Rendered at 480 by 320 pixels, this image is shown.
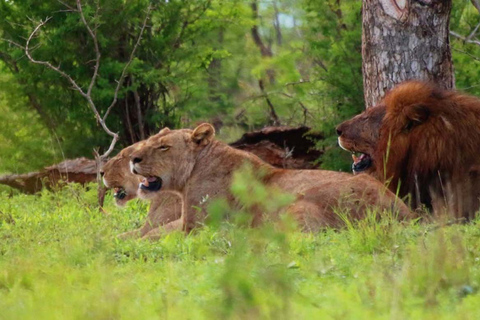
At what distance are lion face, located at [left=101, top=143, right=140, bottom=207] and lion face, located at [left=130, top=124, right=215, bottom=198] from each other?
1.97ft

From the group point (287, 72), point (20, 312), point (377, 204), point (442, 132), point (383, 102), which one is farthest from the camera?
point (287, 72)

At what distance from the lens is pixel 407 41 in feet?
31.0

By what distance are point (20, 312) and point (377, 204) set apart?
147 inches

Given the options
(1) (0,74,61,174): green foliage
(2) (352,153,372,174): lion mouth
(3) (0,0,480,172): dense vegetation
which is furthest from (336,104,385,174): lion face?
(1) (0,74,61,174): green foliage

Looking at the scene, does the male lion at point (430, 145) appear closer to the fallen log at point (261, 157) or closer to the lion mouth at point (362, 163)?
the lion mouth at point (362, 163)

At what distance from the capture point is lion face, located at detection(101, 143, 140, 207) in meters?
9.13

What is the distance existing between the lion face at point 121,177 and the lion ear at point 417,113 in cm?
248

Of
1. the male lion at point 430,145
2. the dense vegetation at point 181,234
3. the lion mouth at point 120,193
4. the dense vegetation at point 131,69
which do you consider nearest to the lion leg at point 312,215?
the dense vegetation at point 181,234

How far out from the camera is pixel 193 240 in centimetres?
671

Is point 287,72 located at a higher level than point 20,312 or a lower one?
lower

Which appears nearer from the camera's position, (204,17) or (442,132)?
(442,132)

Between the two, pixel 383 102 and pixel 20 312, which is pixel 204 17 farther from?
pixel 20 312

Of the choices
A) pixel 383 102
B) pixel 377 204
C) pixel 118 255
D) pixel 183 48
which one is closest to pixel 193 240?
pixel 118 255

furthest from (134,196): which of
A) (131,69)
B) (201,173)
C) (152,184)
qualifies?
(131,69)
